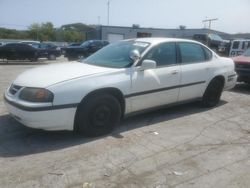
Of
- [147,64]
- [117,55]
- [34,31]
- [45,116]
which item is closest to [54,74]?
[45,116]

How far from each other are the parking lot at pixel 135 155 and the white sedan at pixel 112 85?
34 cm

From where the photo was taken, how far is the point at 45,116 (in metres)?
4.16

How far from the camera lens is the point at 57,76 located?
450 cm

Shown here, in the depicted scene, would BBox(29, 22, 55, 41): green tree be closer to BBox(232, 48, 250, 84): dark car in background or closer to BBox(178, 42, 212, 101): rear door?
BBox(232, 48, 250, 84): dark car in background

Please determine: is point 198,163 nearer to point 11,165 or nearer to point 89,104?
point 89,104

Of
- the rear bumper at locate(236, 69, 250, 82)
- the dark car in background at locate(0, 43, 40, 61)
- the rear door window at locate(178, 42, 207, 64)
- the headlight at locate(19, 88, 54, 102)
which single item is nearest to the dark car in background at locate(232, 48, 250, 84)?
the rear bumper at locate(236, 69, 250, 82)

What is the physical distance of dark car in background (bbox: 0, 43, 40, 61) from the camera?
19.6m

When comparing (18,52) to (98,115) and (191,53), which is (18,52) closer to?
(191,53)

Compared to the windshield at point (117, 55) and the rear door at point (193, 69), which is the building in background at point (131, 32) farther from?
the windshield at point (117, 55)

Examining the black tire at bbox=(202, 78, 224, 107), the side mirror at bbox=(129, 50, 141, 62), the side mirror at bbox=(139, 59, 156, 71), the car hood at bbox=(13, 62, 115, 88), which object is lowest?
the black tire at bbox=(202, 78, 224, 107)

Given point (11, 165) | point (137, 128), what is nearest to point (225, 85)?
point (137, 128)

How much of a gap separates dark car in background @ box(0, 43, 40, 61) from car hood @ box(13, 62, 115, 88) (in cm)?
1599

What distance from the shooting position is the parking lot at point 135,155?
346cm

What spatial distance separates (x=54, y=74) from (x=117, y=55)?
129cm
